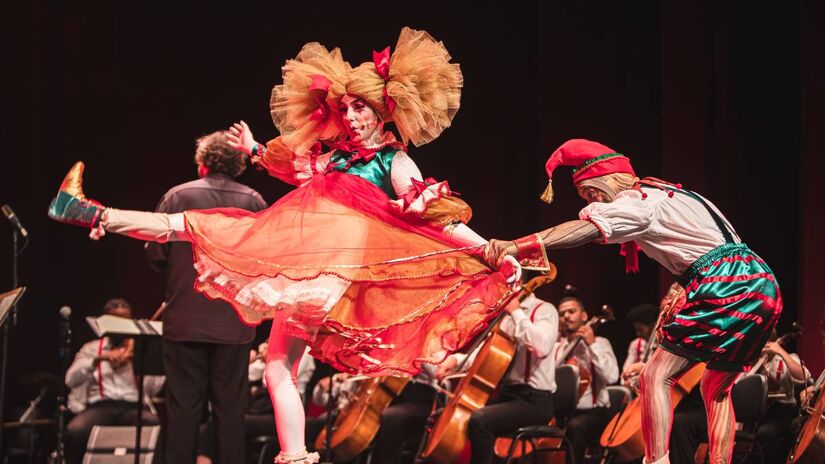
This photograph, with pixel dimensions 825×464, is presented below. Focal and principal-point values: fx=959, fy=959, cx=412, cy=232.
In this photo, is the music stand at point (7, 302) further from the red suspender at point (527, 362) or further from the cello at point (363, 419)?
the red suspender at point (527, 362)

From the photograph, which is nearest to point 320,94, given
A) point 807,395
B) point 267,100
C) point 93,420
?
point 807,395

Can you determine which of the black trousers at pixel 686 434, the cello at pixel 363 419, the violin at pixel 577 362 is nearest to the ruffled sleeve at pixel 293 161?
the black trousers at pixel 686 434

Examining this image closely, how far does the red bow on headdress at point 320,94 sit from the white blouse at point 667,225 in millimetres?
1071

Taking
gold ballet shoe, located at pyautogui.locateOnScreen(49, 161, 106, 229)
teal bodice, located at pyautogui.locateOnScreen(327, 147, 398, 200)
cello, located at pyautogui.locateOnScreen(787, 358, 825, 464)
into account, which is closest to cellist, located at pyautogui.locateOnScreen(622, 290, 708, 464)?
cello, located at pyautogui.locateOnScreen(787, 358, 825, 464)

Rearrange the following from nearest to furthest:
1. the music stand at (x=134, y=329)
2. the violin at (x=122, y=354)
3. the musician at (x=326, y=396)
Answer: the music stand at (x=134, y=329)
the musician at (x=326, y=396)
the violin at (x=122, y=354)

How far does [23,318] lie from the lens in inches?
300

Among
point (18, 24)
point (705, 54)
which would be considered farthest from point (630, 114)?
point (18, 24)

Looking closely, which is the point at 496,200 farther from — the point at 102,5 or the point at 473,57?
the point at 102,5

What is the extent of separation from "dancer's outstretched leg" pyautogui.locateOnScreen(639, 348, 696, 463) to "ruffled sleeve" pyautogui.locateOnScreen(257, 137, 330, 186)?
5.01 feet

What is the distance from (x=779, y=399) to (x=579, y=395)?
1.44 meters

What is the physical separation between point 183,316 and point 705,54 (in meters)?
4.47

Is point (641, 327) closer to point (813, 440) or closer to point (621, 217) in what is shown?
point (813, 440)

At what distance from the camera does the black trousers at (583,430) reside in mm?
6363
